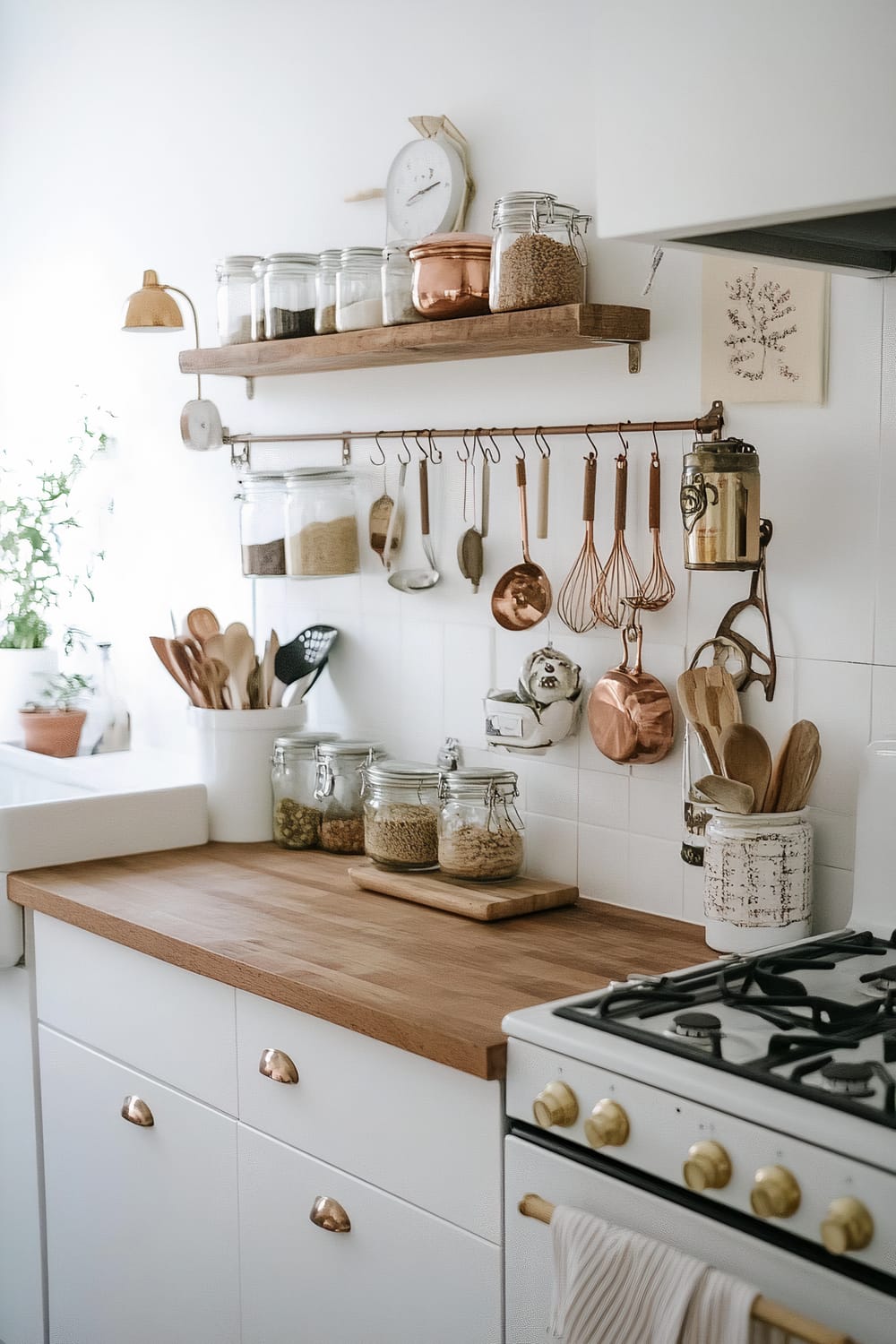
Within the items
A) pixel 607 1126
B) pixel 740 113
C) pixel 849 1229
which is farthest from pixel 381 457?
pixel 849 1229

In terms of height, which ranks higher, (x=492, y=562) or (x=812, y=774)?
(x=492, y=562)

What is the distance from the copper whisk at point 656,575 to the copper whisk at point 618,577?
0.08 feet

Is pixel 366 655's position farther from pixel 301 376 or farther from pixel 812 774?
pixel 812 774

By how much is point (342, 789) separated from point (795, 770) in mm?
987

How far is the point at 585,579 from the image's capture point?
7.86ft

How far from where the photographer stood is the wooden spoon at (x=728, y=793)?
1985mm

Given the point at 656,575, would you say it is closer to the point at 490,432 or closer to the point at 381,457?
the point at 490,432

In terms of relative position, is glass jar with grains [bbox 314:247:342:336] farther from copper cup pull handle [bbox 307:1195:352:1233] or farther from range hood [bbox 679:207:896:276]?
copper cup pull handle [bbox 307:1195:352:1233]

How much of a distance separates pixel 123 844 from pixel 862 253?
1.67m

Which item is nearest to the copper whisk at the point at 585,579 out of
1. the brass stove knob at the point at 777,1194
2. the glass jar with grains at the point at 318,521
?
the glass jar with grains at the point at 318,521

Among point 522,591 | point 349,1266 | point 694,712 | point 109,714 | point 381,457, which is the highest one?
point 381,457

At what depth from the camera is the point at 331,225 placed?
9.37 ft

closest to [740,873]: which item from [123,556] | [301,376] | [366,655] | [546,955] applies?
[546,955]

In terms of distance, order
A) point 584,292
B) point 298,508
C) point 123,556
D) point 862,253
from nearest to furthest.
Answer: point 862,253
point 584,292
point 298,508
point 123,556
